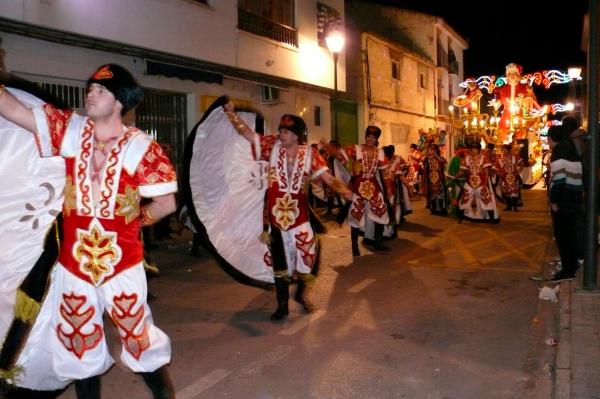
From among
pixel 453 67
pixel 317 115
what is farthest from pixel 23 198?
pixel 453 67

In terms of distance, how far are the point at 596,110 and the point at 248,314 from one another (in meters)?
4.40

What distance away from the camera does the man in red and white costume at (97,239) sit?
324cm

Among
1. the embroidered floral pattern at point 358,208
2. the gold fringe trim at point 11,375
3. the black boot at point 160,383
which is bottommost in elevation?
the black boot at point 160,383

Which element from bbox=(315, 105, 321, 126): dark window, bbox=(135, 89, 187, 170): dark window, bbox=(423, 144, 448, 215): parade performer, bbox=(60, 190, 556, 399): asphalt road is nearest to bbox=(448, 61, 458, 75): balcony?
bbox=(315, 105, 321, 126): dark window

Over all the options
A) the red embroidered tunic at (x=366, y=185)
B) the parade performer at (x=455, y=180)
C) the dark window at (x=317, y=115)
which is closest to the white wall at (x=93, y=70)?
the dark window at (x=317, y=115)

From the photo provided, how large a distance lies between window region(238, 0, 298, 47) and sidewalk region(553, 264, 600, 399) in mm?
11939

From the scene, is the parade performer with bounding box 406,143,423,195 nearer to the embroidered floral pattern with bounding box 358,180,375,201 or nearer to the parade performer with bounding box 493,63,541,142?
the parade performer with bounding box 493,63,541,142

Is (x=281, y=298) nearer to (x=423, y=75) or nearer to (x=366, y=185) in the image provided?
(x=366, y=185)

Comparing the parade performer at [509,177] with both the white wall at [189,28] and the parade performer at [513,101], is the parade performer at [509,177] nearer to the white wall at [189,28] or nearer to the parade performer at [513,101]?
the white wall at [189,28]

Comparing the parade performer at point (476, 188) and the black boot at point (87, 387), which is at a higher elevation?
the parade performer at point (476, 188)

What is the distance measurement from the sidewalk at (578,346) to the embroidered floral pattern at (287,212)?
2577mm

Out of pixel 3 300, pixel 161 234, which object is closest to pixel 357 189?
pixel 161 234

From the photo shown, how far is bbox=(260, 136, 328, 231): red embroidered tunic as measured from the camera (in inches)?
243

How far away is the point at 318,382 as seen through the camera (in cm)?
468
